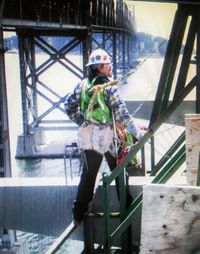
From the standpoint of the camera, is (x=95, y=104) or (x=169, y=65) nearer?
(x=95, y=104)

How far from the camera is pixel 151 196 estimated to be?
2309 mm

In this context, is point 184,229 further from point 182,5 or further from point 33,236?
point 33,236

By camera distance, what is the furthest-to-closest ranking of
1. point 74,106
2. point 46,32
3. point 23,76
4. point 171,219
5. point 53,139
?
point 53,139
point 23,76
point 46,32
point 74,106
point 171,219

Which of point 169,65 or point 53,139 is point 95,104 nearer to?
point 169,65

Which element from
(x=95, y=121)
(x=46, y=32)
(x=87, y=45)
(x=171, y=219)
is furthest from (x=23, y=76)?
(x=171, y=219)

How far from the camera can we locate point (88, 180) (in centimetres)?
498

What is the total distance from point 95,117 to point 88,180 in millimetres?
683

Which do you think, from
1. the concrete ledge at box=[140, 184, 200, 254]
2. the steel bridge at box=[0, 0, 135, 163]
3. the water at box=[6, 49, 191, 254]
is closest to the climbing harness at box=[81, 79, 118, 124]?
the water at box=[6, 49, 191, 254]

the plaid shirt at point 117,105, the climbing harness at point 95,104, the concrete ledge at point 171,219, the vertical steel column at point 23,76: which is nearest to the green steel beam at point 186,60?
the plaid shirt at point 117,105

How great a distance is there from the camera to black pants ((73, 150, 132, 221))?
4.91m

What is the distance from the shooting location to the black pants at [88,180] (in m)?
4.91

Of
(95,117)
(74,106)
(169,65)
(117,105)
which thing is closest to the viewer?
(117,105)

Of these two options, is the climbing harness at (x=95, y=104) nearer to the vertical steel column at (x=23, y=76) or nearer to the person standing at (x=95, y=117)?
the person standing at (x=95, y=117)

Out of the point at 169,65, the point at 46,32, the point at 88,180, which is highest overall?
the point at 46,32
